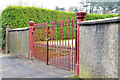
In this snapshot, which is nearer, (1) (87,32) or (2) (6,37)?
(1) (87,32)

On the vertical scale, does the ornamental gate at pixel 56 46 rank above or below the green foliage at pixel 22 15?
below

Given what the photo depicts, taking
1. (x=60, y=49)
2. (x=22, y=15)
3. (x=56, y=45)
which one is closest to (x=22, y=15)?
(x=22, y=15)

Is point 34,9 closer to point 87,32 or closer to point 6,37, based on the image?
point 6,37

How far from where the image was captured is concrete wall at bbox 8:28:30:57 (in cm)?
710

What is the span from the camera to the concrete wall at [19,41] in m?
7.10

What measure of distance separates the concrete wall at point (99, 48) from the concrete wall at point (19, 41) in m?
4.19

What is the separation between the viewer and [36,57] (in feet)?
21.4

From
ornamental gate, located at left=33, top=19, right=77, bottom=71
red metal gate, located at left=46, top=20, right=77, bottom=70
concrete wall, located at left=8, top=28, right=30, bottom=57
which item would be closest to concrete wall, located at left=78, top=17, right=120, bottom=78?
ornamental gate, located at left=33, top=19, right=77, bottom=71

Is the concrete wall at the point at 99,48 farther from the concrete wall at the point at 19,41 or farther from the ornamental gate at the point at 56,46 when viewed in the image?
the concrete wall at the point at 19,41

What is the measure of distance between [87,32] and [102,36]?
541 mm

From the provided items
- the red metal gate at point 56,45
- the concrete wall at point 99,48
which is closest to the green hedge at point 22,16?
the red metal gate at point 56,45

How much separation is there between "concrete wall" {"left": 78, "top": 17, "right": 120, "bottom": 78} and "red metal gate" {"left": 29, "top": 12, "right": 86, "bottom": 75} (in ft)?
1.09

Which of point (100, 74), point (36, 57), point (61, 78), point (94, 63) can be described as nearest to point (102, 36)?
point (94, 63)

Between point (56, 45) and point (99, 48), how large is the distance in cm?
Result: 223
